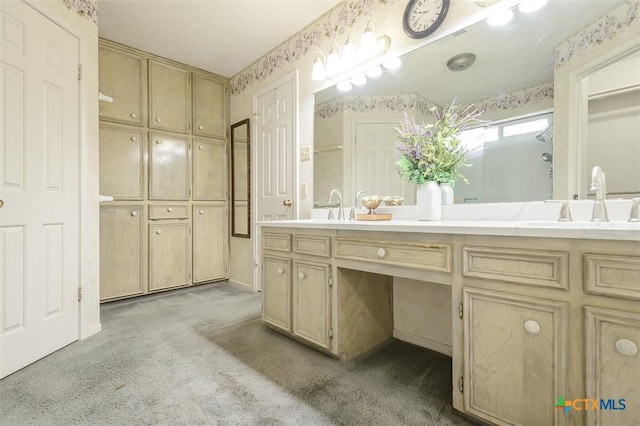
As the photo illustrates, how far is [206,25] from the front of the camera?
253 cm

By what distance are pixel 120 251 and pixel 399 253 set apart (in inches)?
104

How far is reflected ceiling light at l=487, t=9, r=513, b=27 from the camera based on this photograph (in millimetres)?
1478

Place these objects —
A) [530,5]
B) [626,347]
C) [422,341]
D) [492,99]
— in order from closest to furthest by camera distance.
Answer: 1. [626,347]
2. [530,5]
3. [492,99]
4. [422,341]

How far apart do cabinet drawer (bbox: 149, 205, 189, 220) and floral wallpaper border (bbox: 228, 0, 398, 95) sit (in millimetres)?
1444

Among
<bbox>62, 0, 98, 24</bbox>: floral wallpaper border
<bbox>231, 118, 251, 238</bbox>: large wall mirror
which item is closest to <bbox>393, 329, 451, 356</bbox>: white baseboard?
<bbox>231, 118, 251, 238</bbox>: large wall mirror

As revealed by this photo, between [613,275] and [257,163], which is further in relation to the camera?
[257,163]

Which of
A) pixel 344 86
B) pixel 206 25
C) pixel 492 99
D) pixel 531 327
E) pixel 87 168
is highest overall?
pixel 206 25

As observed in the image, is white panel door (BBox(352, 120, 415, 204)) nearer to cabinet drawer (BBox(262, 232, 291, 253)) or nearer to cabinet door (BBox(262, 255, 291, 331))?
cabinet drawer (BBox(262, 232, 291, 253))

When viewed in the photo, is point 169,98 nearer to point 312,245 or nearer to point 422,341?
point 312,245

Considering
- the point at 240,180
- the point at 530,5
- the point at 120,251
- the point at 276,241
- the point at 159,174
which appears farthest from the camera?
the point at 240,180

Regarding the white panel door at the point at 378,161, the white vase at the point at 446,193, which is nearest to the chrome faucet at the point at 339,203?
the white panel door at the point at 378,161

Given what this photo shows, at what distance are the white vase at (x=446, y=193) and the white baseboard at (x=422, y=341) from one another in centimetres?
82

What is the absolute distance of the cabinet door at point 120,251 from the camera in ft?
8.75

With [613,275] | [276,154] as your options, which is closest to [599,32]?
[613,275]
